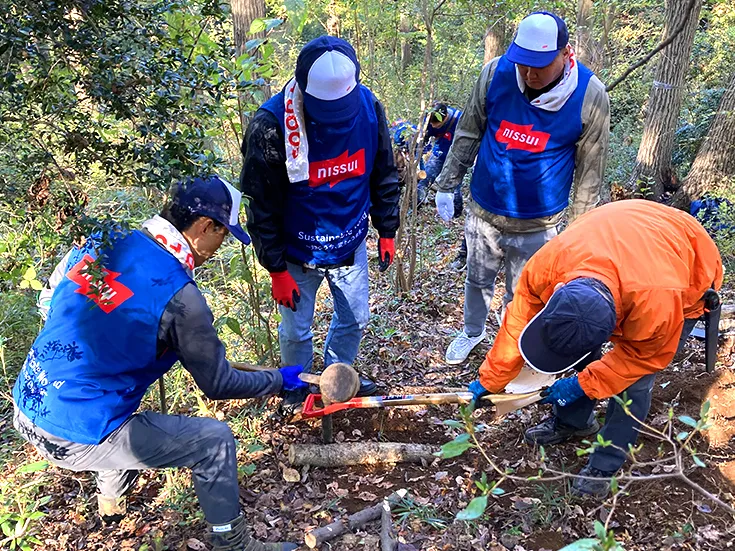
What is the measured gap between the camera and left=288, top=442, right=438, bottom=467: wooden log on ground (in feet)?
9.70

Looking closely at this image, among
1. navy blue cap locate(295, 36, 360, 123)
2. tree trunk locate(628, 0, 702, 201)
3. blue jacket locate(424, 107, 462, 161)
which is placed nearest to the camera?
navy blue cap locate(295, 36, 360, 123)

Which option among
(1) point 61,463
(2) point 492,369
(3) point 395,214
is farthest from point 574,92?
(1) point 61,463

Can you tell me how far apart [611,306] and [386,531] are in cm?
150

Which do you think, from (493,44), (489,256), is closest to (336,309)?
(489,256)

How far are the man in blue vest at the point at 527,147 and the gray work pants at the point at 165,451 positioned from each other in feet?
7.24

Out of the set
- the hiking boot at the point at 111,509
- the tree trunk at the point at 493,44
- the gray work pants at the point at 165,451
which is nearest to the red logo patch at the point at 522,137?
the gray work pants at the point at 165,451

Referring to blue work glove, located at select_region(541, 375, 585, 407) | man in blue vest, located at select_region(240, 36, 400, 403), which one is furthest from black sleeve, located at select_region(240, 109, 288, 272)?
blue work glove, located at select_region(541, 375, 585, 407)

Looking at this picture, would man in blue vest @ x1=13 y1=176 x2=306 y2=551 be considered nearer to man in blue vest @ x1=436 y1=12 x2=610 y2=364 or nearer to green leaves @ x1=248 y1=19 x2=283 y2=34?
green leaves @ x1=248 y1=19 x2=283 y2=34

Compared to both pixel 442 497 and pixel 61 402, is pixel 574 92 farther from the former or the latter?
pixel 61 402

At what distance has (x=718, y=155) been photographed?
20.0ft

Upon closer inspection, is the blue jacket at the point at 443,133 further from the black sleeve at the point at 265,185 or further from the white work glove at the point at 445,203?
the black sleeve at the point at 265,185

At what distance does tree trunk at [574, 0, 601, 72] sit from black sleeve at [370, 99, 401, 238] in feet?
19.6

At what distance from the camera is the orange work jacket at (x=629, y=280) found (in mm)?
2107

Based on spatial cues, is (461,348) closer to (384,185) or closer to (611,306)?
(384,185)
